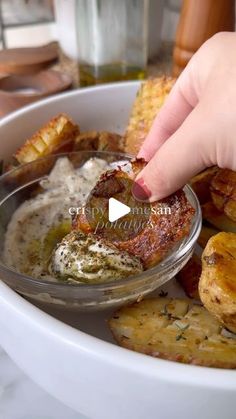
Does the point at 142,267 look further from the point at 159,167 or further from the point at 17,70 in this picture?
the point at 17,70

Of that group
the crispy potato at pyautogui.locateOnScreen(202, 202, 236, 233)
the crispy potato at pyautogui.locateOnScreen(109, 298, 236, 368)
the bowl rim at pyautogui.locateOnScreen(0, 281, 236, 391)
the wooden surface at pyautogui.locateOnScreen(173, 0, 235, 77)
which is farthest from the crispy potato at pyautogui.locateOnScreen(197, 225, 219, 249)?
the wooden surface at pyautogui.locateOnScreen(173, 0, 235, 77)

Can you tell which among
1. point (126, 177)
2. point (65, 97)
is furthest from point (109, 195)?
point (65, 97)

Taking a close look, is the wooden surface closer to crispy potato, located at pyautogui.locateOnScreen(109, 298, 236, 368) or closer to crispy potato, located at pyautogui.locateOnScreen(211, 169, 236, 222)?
crispy potato, located at pyautogui.locateOnScreen(211, 169, 236, 222)

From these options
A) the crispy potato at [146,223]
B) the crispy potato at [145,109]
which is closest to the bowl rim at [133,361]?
the crispy potato at [146,223]

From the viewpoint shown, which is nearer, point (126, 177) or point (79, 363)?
point (79, 363)

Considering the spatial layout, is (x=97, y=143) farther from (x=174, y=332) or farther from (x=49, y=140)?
(x=174, y=332)
